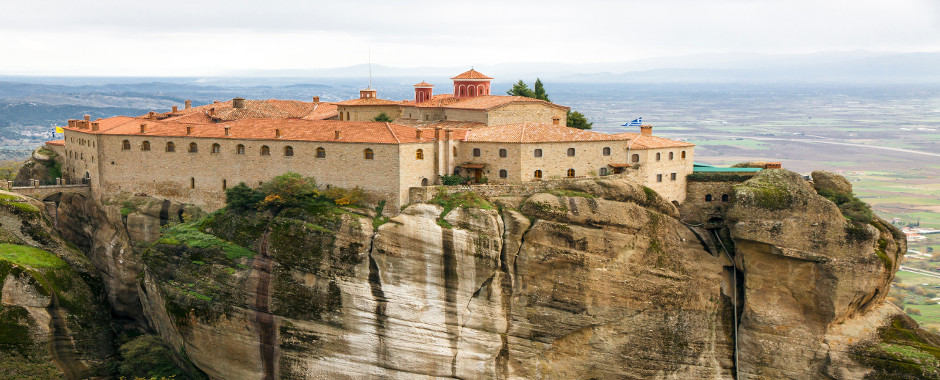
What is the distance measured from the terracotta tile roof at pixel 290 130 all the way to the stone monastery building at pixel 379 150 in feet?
0.23

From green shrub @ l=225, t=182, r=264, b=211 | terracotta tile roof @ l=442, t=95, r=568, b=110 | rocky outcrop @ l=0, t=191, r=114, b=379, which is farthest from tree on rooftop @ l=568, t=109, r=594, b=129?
rocky outcrop @ l=0, t=191, r=114, b=379

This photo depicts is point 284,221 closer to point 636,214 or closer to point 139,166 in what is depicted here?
point 139,166

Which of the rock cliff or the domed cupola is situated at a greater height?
the domed cupola

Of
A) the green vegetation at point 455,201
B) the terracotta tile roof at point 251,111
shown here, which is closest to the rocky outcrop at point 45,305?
the terracotta tile roof at point 251,111

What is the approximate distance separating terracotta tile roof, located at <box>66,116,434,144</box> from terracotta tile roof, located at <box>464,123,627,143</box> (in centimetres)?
291

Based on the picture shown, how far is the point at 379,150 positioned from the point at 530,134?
825cm

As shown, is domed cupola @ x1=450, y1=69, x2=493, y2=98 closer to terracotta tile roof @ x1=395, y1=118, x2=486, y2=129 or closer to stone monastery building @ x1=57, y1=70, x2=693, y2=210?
stone monastery building @ x1=57, y1=70, x2=693, y2=210

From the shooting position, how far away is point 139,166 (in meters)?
60.5

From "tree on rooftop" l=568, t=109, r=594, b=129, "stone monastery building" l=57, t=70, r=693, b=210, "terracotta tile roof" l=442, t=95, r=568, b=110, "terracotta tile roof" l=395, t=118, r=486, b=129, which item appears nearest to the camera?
"stone monastery building" l=57, t=70, r=693, b=210

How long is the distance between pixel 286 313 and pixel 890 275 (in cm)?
3174

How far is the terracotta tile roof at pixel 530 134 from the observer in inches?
2104

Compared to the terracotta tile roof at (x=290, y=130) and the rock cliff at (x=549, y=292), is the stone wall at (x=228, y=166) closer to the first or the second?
the terracotta tile roof at (x=290, y=130)

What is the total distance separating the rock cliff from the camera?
49.7 m

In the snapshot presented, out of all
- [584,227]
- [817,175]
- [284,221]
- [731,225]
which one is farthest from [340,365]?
[817,175]
